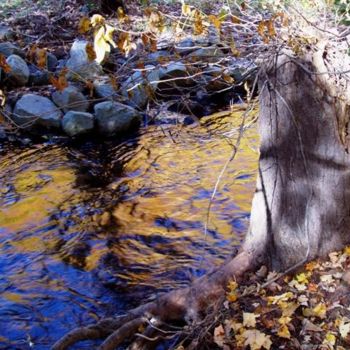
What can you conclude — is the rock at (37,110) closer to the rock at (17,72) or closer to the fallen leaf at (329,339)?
the rock at (17,72)

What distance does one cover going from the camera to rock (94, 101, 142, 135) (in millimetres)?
9023

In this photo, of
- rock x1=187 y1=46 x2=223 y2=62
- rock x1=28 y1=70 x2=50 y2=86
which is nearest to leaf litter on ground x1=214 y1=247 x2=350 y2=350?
rock x1=187 y1=46 x2=223 y2=62

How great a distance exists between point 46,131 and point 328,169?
6908 millimetres

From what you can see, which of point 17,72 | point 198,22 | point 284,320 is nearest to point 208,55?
point 198,22

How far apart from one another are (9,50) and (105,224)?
6.41m

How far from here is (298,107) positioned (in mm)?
3068

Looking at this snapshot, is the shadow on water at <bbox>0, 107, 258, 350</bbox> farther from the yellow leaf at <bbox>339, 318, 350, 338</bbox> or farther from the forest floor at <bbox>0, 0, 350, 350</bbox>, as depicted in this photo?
the yellow leaf at <bbox>339, 318, 350, 338</bbox>

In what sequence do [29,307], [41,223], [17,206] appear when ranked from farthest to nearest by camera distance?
[17,206], [41,223], [29,307]

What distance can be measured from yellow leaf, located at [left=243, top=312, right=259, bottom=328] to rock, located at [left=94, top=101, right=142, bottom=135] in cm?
630

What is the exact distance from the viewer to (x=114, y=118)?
9039 mm

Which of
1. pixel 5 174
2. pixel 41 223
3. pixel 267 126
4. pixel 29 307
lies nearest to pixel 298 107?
pixel 267 126

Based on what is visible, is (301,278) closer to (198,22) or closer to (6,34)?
(198,22)

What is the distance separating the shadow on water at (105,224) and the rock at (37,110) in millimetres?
683

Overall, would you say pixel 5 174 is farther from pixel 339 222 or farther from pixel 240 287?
pixel 339 222
